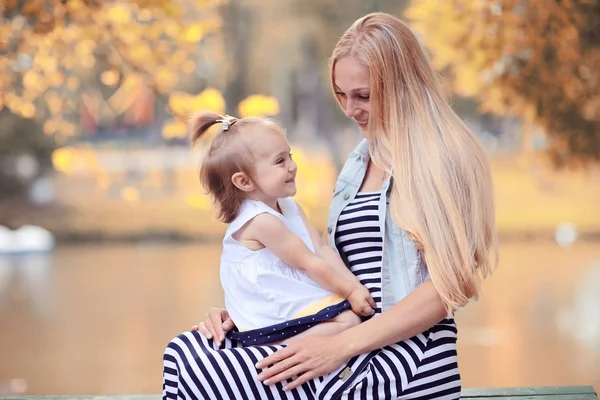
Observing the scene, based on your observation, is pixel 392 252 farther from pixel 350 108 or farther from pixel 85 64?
pixel 85 64

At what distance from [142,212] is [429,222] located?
5446 mm

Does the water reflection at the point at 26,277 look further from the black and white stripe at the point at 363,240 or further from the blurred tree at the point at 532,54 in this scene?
the black and white stripe at the point at 363,240

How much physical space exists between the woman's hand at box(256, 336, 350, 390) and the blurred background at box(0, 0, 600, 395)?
12.5 feet

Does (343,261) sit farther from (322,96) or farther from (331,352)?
(322,96)

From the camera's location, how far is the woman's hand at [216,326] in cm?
192

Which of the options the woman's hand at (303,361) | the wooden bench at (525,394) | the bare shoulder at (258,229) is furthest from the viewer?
the wooden bench at (525,394)

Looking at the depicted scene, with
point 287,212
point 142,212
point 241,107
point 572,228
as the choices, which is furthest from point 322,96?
point 287,212

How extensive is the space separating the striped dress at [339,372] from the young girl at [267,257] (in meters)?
0.06

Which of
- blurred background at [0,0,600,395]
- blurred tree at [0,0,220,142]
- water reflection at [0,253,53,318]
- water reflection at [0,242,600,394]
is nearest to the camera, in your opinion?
blurred tree at [0,0,220,142]

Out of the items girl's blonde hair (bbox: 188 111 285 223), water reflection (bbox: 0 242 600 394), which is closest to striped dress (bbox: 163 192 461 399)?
girl's blonde hair (bbox: 188 111 285 223)

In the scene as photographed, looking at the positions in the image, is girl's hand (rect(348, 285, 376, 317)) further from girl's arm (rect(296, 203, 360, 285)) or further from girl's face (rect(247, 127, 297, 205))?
girl's face (rect(247, 127, 297, 205))

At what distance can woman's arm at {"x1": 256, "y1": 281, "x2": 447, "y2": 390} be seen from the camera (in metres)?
1.81

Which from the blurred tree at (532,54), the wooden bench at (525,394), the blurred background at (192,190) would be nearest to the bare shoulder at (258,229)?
the wooden bench at (525,394)

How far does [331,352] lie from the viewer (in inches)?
71.8
